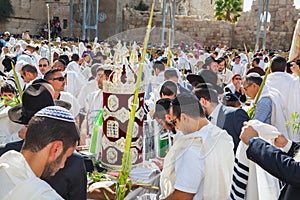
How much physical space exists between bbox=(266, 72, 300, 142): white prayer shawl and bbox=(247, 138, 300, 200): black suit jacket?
242 cm

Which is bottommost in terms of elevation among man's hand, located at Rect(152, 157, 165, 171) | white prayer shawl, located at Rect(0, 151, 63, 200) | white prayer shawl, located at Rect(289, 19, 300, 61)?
man's hand, located at Rect(152, 157, 165, 171)

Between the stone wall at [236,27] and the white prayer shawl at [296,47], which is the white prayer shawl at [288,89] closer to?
the white prayer shawl at [296,47]

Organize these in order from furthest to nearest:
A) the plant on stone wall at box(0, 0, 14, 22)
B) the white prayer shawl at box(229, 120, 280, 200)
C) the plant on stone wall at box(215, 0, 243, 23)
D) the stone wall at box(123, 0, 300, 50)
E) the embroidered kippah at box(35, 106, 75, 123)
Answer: the plant on stone wall at box(215, 0, 243, 23) → the stone wall at box(123, 0, 300, 50) → the plant on stone wall at box(0, 0, 14, 22) → the white prayer shawl at box(229, 120, 280, 200) → the embroidered kippah at box(35, 106, 75, 123)

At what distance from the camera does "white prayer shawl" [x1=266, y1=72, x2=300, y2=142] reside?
186 inches

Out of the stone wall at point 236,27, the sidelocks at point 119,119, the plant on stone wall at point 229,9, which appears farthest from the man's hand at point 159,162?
the plant on stone wall at point 229,9

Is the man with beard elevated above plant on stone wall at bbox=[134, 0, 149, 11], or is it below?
below

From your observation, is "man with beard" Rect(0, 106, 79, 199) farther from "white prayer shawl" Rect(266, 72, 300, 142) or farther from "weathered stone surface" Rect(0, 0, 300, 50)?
"weathered stone surface" Rect(0, 0, 300, 50)

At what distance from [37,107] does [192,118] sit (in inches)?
40.6

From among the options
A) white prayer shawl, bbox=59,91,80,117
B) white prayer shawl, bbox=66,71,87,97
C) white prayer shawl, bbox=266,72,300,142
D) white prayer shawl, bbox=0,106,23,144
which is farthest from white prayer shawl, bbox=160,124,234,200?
white prayer shawl, bbox=66,71,87,97

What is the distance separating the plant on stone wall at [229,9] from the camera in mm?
35875

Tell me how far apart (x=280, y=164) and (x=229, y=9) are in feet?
116

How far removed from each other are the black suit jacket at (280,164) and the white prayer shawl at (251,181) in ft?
1.34

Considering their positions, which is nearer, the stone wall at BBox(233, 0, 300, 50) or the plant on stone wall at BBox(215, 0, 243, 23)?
the stone wall at BBox(233, 0, 300, 50)

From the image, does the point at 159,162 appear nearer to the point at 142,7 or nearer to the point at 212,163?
the point at 212,163
